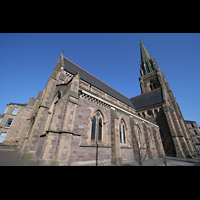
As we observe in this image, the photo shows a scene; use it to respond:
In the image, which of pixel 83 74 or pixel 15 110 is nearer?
pixel 83 74

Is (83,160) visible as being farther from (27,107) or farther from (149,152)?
(27,107)

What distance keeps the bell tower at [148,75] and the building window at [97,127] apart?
1112 inches

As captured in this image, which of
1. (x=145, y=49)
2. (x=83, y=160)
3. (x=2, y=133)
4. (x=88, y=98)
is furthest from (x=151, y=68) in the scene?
(x=2, y=133)

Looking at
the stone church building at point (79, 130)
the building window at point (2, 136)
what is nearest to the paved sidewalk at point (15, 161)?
the stone church building at point (79, 130)

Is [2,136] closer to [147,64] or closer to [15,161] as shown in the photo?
[15,161]

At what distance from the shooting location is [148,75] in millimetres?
34438

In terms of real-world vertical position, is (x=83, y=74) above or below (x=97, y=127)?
above

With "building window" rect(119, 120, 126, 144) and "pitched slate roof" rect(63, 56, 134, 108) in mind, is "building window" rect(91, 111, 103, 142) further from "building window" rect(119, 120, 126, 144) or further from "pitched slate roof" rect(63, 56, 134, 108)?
"pitched slate roof" rect(63, 56, 134, 108)

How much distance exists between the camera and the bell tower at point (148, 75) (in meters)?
32.3

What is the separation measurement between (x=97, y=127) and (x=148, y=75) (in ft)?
110

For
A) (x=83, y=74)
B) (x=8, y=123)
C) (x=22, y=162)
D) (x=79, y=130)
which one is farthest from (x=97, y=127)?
(x=8, y=123)

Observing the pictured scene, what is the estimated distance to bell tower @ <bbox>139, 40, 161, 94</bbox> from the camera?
106 ft

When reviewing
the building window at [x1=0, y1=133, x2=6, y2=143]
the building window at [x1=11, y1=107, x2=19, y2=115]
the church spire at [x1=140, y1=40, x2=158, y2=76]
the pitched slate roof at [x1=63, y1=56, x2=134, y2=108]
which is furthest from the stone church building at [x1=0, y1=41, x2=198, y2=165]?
the church spire at [x1=140, y1=40, x2=158, y2=76]
